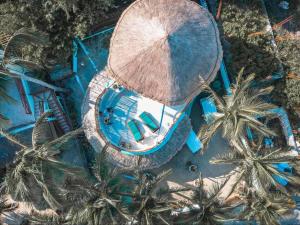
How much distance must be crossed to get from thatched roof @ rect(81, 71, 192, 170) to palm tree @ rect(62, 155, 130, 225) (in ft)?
13.5

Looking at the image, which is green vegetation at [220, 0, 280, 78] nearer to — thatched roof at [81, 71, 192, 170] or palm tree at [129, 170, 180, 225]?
thatched roof at [81, 71, 192, 170]

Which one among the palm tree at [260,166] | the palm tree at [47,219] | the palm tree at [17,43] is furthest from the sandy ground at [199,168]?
the palm tree at [17,43]

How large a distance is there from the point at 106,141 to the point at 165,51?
22.3 ft

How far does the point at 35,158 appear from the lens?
13.9 m

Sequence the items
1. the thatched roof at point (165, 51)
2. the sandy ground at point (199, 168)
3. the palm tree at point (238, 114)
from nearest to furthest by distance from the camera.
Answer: the palm tree at point (238, 114) → the thatched roof at point (165, 51) → the sandy ground at point (199, 168)

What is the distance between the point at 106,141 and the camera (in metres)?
20.0

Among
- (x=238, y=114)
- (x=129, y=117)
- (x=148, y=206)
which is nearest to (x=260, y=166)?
(x=238, y=114)

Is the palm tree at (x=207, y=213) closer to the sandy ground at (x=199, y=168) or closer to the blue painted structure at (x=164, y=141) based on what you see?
the blue painted structure at (x=164, y=141)

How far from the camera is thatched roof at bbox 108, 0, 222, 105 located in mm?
16828

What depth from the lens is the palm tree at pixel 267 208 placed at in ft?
54.4

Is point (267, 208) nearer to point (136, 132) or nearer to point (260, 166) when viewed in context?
point (260, 166)

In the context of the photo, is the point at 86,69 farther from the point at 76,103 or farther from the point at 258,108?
the point at 258,108

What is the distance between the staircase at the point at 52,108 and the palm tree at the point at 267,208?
11647mm

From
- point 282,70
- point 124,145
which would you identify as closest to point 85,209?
point 124,145
